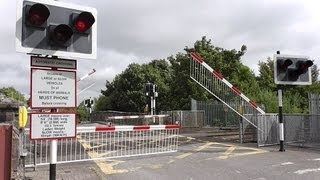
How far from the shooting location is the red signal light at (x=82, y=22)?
7680mm

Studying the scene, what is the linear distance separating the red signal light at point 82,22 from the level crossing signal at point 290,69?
929cm

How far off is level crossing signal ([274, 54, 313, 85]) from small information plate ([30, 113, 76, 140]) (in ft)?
31.0

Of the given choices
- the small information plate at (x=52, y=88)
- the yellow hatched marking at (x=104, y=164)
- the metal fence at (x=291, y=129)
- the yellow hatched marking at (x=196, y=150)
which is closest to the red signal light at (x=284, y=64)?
the metal fence at (x=291, y=129)

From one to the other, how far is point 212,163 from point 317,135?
22.8 feet

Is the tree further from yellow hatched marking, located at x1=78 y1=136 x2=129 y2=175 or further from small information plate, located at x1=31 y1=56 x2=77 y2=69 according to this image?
small information plate, located at x1=31 y1=56 x2=77 y2=69

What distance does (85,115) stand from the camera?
63000 millimetres

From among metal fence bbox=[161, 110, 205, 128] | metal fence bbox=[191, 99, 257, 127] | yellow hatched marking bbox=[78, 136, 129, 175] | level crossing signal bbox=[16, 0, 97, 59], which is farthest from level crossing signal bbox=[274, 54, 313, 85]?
metal fence bbox=[191, 99, 257, 127]

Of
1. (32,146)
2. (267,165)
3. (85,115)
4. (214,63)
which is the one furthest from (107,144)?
(85,115)

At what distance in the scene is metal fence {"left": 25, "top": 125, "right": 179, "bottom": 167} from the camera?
41.4 ft

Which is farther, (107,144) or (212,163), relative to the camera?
(107,144)

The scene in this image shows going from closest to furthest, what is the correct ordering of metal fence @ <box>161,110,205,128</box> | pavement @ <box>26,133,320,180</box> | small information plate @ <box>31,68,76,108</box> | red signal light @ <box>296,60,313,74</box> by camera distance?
1. small information plate @ <box>31,68,76,108</box>
2. pavement @ <box>26,133,320,180</box>
3. red signal light @ <box>296,60,313,74</box>
4. metal fence @ <box>161,110,205,128</box>

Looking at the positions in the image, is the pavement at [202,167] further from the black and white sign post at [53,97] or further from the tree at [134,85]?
the tree at [134,85]

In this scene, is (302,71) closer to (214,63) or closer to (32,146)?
(32,146)

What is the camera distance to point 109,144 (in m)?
14.9
